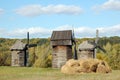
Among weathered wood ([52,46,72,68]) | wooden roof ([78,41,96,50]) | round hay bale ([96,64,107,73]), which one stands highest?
wooden roof ([78,41,96,50])

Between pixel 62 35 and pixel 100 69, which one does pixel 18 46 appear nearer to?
pixel 62 35

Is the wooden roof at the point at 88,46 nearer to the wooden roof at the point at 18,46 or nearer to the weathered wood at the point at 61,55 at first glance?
the weathered wood at the point at 61,55

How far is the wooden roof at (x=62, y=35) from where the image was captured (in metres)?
61.8

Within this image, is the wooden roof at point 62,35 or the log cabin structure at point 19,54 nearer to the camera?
the wooden roof at point 62,35

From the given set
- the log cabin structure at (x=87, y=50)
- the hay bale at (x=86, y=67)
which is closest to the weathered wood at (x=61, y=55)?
the log cabin structure at (x=87, y=50)

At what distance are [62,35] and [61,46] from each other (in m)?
2.13

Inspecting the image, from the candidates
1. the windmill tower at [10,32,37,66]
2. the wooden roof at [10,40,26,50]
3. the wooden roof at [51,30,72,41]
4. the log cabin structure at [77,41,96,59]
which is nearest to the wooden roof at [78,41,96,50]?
the log cabin structure at [77,41,96,59]

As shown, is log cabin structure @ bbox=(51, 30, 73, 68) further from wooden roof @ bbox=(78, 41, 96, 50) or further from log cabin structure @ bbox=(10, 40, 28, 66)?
log cabin structure @ bbox=(10, 40, 28, 66)

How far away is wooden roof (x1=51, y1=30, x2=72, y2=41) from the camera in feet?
203

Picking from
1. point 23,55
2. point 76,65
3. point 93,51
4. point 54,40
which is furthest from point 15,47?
point 76,65

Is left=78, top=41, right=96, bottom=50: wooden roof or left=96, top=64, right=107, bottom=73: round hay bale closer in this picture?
left=96, top=64, right=107, bottom=73: round hay bale

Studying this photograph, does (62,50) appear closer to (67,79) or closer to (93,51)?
(93,51)

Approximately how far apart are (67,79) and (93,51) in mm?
36272

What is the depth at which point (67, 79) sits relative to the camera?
28406 millimetres
